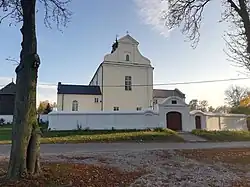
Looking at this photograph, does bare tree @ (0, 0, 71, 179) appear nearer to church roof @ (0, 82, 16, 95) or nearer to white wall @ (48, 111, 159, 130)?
white wall @ (48, 111, 159, 130)

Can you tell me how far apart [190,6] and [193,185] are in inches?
395

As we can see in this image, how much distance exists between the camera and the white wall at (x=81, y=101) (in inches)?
1588

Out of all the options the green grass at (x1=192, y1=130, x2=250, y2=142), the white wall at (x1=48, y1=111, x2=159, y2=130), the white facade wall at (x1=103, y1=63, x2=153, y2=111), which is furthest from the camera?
the white facade wall at (x1=103, y1=63, x2=153, y2=111)

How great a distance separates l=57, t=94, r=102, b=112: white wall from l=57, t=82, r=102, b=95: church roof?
1.82 feet

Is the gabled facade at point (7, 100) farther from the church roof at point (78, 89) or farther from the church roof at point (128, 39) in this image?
the church roof at point (128, 39)

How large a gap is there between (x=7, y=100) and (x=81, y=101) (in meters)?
27.2

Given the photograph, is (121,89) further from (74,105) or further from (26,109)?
(26,109)

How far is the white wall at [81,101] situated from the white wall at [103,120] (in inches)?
392

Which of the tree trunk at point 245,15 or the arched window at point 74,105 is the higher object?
the tree trunk at point 245,15

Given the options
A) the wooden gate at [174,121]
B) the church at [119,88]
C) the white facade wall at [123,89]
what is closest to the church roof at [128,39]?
the church at [119,88]

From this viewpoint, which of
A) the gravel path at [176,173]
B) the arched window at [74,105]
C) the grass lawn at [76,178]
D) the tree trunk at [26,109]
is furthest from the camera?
the arched window at [74,105]

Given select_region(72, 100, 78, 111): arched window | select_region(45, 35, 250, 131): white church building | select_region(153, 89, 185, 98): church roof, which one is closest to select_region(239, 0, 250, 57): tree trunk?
select_region(45, 35, 250, 131): white church building

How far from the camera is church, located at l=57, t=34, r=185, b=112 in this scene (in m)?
40.8

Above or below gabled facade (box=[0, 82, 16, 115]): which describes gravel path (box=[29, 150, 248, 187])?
below
